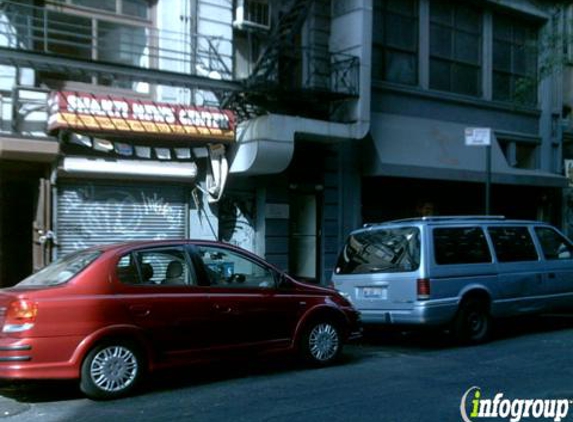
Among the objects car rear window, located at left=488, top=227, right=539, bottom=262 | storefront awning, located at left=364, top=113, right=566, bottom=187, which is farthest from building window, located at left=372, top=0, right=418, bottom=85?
car rear window, located at left=488, top=227, right=539, bottom=262

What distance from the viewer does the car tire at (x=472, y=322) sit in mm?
9867

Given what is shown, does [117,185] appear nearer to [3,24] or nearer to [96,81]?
[96,81]

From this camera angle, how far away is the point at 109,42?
12992 millimetres

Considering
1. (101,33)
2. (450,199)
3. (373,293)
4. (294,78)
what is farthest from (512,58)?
(373,293)

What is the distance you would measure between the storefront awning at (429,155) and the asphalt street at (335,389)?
6.51 metres

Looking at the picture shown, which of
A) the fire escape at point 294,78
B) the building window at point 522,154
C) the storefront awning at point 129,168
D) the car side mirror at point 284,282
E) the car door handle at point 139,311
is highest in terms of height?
the fire escape at point 294,78

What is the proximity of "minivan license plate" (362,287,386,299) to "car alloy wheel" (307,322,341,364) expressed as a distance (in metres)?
1.38

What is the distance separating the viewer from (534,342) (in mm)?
10117

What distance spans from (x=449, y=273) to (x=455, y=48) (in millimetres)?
10305

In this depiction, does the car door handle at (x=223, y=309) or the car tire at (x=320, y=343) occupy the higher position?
the car door handle at (x=223, y=309)

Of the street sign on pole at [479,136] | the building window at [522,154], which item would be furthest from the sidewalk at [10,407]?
the building window at [522,154]

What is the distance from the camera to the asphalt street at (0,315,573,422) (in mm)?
6422

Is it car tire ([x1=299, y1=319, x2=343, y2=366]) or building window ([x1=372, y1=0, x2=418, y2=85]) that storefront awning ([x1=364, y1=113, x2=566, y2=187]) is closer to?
building window ([x1=372, y1=0, x2=418, y2=85])

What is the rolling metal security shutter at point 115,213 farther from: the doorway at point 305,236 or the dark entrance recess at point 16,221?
the doorway at point 305,236
